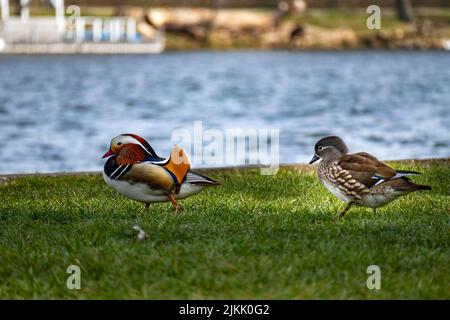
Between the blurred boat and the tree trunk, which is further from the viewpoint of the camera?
the tree trunk

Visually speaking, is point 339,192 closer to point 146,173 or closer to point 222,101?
point 146,173

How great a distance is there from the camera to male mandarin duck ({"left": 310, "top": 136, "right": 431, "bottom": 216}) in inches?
290

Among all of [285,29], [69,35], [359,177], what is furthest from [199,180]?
[69,35]

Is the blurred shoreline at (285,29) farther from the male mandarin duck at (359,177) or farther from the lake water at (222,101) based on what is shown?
the male mandarin duck at (359,177)

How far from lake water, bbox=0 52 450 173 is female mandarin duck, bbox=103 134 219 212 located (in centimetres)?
1505

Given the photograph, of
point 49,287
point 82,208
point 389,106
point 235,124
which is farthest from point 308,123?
point 49,287

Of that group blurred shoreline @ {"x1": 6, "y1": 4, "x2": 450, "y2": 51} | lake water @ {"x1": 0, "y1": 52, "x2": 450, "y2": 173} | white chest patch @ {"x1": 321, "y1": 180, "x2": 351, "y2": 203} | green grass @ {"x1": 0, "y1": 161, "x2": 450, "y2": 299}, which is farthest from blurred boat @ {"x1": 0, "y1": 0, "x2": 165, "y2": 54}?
white chest patch @ {"x1": 321, "y1": 180, "x2": 351, "y2": 203}

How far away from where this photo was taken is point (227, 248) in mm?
6785

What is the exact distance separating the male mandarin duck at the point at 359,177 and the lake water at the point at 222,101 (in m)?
14.8

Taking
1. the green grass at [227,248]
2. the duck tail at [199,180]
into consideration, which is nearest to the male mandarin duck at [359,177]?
the green grass at [227,248]

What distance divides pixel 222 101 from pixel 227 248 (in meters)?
44.5

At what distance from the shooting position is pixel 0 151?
1105 inches

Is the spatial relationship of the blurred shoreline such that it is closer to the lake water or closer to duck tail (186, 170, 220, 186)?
the lake water
